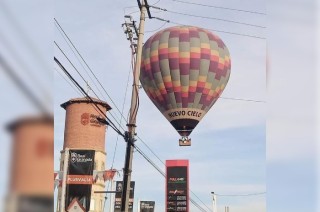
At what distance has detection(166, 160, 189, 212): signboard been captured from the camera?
2427 cm

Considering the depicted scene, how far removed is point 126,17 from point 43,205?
10460mm

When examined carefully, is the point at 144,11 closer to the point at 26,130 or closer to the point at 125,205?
the point at 125,205

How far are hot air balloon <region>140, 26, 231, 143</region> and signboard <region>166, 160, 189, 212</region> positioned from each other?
23.3ft

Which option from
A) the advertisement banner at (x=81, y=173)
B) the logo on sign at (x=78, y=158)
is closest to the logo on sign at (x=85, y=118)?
the logo on sign at (x=78, y=158)

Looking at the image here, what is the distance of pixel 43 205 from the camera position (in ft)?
4.43

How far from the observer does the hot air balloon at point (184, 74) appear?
1667 cm

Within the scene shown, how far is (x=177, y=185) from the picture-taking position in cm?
2520

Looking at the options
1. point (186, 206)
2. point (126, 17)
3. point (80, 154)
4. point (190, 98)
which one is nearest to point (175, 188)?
point (186, 206)

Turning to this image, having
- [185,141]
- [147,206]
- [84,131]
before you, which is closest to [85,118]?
[84,131]

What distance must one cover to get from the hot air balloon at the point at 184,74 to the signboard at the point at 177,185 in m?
7.09

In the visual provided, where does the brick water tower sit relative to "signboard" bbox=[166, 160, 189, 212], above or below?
above

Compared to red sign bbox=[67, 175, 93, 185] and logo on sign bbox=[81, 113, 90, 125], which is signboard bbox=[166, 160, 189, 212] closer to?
red sign bbox=[67, 175, 93, 185]

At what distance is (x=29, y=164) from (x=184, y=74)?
15.4 m

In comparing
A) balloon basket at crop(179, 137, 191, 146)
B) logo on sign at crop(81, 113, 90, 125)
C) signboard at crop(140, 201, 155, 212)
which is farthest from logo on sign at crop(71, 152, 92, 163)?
logo on sign at crop(81, 113, 90, 125)
